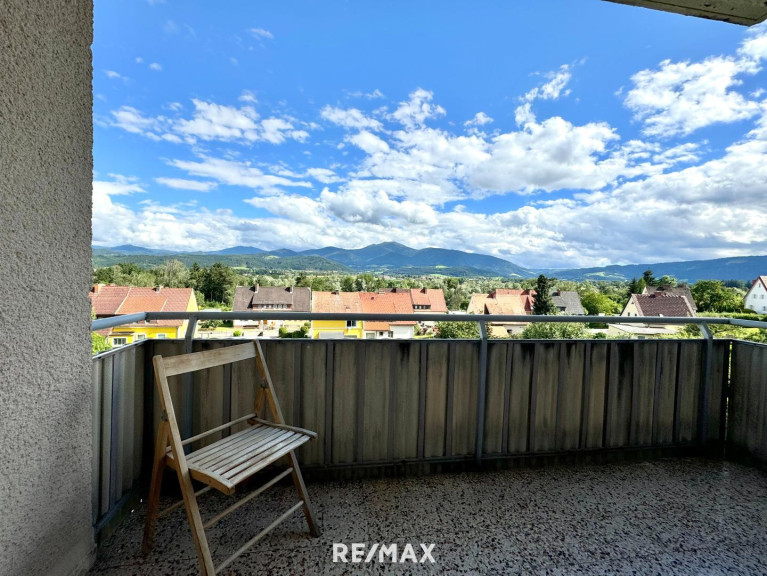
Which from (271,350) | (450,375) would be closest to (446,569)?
(450,375)

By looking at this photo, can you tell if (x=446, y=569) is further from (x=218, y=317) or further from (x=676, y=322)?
(x=676, y=322)

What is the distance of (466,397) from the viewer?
7.32ft

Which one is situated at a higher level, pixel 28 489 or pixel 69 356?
pixel 69 356

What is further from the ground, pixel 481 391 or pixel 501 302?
pixel 501 302

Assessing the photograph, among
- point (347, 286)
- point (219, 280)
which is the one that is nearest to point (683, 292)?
point (347, 286)

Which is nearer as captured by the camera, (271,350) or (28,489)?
(28,489)

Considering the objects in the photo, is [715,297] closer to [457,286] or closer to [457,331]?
[457,331]

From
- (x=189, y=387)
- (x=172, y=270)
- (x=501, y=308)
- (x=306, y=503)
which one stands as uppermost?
(x=172, y=270)

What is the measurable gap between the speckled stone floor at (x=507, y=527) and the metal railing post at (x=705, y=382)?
1.09 ft

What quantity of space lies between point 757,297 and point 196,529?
15.3ft

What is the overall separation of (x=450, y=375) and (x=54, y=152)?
6.97 feet

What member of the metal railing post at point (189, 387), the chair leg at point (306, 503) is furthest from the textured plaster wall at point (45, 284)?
the chair leg at point (306, 503)

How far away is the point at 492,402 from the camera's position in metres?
2.27

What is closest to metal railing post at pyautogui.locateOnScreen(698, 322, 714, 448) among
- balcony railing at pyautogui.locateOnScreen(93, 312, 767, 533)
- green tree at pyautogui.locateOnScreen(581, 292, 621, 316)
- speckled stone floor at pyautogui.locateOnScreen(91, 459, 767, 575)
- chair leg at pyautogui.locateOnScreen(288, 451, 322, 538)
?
balcony railing at pyautogui.locateOnScreen(93, 312, 767, 533)
